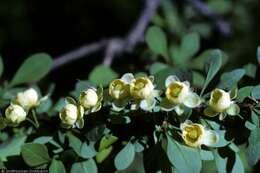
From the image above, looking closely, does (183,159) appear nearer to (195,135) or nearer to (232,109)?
(195,135)

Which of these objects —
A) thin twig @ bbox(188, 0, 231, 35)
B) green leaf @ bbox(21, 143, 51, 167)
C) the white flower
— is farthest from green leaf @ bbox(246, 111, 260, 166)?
thin twig @ bbox(188, 0, 231, 35)

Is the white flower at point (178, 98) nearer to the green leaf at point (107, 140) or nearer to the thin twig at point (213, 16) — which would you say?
the green leaf at point (107, 140)

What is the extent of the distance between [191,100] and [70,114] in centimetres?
28

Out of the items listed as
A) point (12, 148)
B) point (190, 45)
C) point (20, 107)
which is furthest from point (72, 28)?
point (20, 107)

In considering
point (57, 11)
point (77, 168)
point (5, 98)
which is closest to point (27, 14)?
point (57, 11)

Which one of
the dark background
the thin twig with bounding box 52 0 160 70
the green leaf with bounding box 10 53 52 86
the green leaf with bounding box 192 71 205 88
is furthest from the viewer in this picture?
the dark background

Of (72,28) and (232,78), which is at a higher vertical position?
(72,28)

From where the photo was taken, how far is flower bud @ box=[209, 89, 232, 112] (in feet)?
3.79

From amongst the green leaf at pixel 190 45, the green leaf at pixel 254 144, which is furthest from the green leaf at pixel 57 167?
the green leaf at pixel 190 45

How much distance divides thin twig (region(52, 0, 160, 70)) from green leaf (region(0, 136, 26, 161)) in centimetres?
86

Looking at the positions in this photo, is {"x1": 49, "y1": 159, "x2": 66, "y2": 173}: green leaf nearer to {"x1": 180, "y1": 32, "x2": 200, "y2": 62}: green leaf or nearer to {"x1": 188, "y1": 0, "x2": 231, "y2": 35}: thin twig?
{"x1": 180, "y1": 32, "x2": 200, "y2": 62}: green leaf

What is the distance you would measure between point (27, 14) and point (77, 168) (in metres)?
2.26

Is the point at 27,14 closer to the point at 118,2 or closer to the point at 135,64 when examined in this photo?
the point at 118,2

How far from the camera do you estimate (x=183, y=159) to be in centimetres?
116
